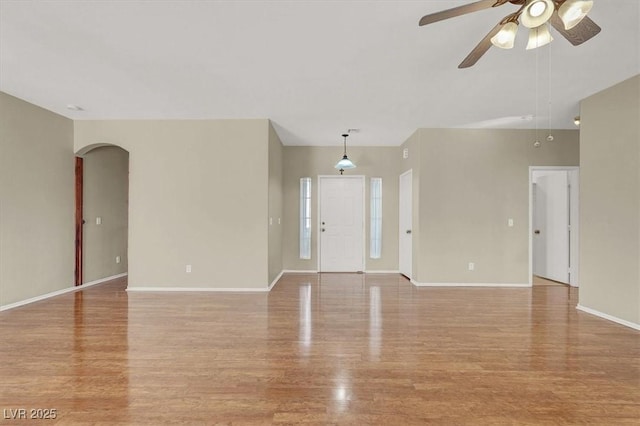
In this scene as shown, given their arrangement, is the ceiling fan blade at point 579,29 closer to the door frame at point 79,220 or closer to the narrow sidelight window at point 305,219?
the narrow sidelight window at point 305,219

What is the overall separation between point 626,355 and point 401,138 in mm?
4484

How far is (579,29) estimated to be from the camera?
6.85ft

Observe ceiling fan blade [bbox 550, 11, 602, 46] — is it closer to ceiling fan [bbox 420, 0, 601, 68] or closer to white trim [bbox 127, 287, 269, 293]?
ceiling fan [bbox 420, 0, 601, 68]

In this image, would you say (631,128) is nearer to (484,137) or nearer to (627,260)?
(627,260)

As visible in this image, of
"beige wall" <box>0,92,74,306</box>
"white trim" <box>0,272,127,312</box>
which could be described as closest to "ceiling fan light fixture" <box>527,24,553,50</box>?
"beige wall" <box>0,92,74,306</box>

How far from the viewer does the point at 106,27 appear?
264 centimetres

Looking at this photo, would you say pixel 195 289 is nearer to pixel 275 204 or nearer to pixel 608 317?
pixel 275 204

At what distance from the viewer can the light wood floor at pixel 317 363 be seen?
6.46 ft

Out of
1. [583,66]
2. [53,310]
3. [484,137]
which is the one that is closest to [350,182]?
[484,137]

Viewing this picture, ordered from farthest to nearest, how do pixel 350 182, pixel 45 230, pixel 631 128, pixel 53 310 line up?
pixel 350 182, pixel 45 230, pixel 53 310, pixel 631 128

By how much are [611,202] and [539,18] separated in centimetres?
296

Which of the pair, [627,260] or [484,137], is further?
[484,137]

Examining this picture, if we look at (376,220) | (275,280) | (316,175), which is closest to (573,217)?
(376,220)

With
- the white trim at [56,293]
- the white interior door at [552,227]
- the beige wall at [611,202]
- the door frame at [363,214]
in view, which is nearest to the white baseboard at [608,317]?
the beige wall at [611,202]
